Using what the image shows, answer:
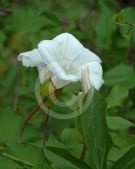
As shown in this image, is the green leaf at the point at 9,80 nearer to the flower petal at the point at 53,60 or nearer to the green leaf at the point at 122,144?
the green leaf at the point at 122,144

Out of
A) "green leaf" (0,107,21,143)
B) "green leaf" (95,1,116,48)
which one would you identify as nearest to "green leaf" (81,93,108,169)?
"green leaf" (0,107,21,143)

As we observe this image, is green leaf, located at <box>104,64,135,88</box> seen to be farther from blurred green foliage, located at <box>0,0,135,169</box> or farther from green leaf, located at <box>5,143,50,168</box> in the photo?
green leaf, located at <box>5,143,50,168</box>

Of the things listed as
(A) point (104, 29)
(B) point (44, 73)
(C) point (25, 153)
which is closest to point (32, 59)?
(B) point (44, 73)

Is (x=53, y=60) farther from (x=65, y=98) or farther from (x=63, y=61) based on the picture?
(x=65, y=98)

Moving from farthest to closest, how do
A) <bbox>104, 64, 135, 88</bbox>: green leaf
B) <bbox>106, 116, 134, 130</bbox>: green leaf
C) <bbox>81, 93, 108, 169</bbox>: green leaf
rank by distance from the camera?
1. <bbox>104, 64, 135, 88</bbox>: green leaf
2. <bbox>106, 116, 134, 130</bbox>: green leaf
3. <bbox>81, 93, 108, 169</bbox>: green leaf

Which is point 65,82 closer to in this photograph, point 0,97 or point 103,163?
point 103,163

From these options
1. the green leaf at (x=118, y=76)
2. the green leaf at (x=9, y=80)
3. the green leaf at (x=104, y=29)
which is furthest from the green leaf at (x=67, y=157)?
the green leaf at (x=9, y=80)

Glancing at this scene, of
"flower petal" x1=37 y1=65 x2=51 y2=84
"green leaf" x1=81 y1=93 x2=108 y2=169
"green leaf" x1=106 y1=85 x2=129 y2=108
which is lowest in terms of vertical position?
"green leaf" x1=106 y1=85 x2=129 y2=108
